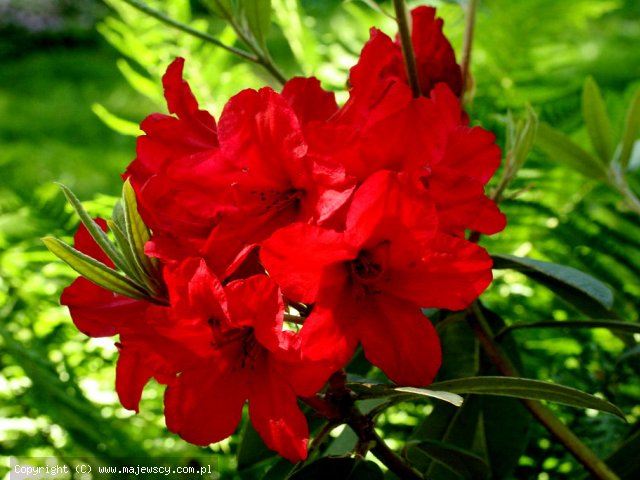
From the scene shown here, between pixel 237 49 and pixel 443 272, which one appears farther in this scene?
pixel 237 49

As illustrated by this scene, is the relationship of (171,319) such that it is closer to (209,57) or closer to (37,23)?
(209,57)

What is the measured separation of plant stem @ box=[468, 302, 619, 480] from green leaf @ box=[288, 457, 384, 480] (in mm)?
157

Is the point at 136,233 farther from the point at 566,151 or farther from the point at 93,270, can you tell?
the point at 566,151

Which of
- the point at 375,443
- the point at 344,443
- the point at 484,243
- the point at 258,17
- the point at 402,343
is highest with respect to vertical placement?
the point at 258,17

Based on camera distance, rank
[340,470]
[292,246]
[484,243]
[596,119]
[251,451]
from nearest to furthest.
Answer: [292,246]
[340,470]
[251,451]
[596,119]
[484,243]

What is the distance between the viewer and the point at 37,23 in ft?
20.6

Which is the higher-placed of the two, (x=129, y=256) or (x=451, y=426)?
(x=129, y=256)

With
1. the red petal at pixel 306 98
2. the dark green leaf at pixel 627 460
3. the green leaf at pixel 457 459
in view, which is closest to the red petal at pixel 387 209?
the red petal at pixel 306 98

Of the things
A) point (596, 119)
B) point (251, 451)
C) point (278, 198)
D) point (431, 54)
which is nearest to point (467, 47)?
point (431, 54)

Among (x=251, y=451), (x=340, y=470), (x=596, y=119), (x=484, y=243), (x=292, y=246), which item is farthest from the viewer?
(x=484, y=243)

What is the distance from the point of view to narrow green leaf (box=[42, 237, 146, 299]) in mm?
511

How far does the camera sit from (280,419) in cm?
52

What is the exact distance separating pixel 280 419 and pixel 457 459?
0.63 feet

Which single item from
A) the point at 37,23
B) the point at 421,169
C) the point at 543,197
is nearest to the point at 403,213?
the point at 421,169
